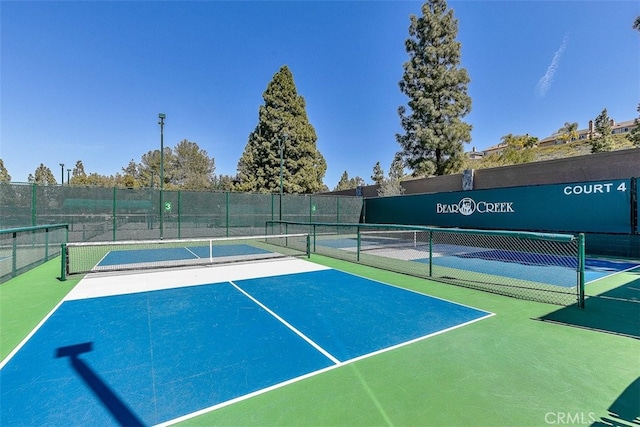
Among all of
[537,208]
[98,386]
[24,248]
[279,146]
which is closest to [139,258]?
[24,248]

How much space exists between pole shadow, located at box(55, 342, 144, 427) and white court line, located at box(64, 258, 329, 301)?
2.93 meters

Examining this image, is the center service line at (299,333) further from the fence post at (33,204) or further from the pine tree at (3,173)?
the pine tree at (3,173)

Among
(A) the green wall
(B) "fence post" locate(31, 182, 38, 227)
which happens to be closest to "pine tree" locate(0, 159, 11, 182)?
(B) "fence post" locate(31, 182, 38, 227)

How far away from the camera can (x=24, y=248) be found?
34.0ft

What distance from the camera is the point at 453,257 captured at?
41.0ft

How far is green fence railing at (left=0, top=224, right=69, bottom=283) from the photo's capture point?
820cm

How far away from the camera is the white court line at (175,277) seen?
7078mm

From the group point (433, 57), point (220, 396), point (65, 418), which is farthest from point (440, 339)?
point (433, 57)

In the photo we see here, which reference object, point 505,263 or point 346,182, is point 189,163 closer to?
point 346,182

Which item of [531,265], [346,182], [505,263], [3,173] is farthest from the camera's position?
[346,182]

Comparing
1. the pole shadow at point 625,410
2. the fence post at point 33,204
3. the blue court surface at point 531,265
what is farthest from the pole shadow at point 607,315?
the fence post at point 33,204

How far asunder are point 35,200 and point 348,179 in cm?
8282

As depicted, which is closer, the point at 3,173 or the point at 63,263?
the point at 63,263

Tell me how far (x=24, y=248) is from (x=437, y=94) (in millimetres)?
26990
